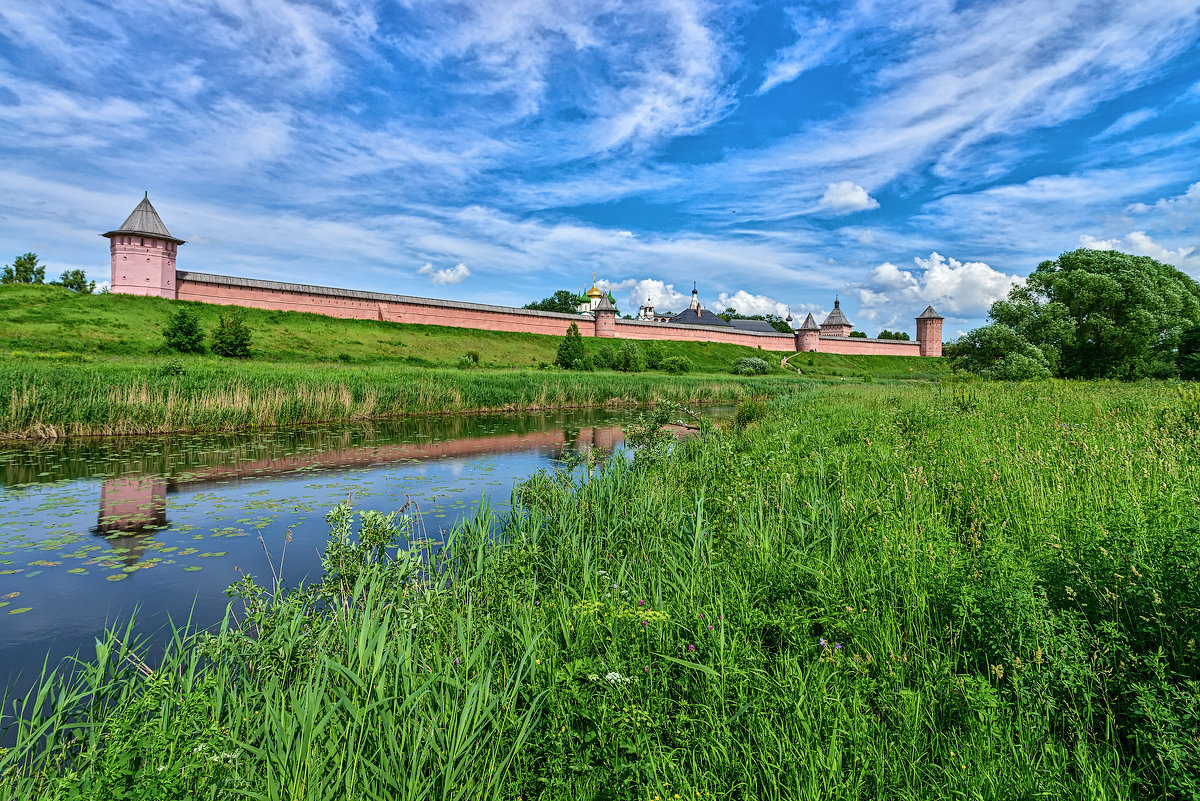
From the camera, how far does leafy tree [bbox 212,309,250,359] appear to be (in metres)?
29.5

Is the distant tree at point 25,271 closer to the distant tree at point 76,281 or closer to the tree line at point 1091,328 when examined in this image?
the distant tree at point 76,281

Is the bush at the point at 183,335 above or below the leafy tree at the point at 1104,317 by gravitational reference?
below

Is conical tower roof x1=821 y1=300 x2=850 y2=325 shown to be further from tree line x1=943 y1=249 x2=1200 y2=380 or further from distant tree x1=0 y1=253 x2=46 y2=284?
distant tree x1=0 y1=253 x2=46 y2=284

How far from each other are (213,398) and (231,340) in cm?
2006

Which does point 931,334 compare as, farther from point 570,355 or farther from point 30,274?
point 30,274

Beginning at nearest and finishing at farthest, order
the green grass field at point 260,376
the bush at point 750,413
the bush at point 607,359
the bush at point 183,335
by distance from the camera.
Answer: the green grass field at point 260,376 → the bush at point 750,413 → the bush at point 183,335 → the bush at point 607,359

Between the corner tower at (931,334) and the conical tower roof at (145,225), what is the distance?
71812mm

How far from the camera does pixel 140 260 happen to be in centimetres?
3847

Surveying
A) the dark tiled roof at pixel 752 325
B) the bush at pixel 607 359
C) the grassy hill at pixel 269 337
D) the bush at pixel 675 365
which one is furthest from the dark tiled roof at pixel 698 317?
the bush at pixel 607 359

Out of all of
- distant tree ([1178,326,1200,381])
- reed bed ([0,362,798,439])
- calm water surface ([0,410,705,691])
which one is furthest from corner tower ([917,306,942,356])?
calm water surface ([0,410,705,691])

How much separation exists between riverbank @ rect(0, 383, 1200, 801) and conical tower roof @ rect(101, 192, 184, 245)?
46.5m

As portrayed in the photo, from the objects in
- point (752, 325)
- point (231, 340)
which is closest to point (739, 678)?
point (231, 340)

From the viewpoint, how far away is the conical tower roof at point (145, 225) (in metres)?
38.3

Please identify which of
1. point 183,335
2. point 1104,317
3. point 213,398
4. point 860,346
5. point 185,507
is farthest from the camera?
point 860,346
